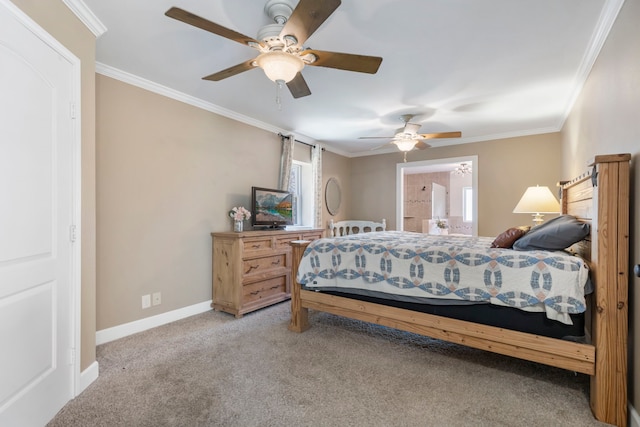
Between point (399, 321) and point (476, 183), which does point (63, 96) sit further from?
point (476, 183)

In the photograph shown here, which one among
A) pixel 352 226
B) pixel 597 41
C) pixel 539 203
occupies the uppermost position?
pixel 597 41

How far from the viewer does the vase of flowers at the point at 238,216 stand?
3.63 meters

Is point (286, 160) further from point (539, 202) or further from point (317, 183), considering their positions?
point (539, 202)

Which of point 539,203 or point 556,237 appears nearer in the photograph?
point 556,237

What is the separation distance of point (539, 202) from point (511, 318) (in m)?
2.23

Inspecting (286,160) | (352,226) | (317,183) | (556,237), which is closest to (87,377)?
(556,237)

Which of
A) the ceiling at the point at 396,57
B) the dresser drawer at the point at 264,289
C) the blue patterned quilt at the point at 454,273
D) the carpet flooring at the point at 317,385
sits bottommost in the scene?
the carpet flooring at the point at 317,385

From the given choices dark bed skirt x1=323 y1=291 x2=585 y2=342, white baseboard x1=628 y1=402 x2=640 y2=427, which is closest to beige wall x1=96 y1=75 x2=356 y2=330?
dark bed skirt x1=323 y1=291 x2=585 y2=342

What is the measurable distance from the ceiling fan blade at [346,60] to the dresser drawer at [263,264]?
226 cm

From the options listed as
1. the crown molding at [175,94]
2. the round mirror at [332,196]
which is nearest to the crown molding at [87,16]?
the crown molding at [175,94]

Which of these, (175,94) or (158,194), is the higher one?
(175,94)

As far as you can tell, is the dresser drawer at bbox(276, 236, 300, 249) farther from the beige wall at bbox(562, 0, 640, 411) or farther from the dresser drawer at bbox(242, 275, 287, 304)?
the beige wall at bbox(562, 0, 640, 411)

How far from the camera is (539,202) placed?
11.6 feet

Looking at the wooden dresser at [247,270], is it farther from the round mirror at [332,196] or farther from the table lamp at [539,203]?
the table lamp at [539,203]
